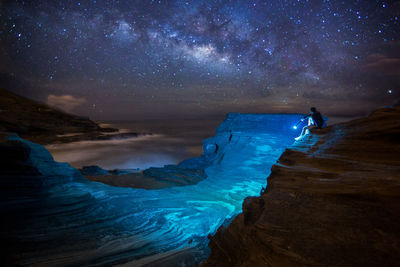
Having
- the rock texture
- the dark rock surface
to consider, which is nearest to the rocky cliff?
the dark rock surface

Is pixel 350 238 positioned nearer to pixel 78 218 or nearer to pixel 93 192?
pixel 78 218

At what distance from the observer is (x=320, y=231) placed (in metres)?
1.72

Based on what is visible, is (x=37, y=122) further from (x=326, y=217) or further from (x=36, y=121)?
(x=326, y=217)

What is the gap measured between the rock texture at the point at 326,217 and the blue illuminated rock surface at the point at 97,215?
214 centimetres

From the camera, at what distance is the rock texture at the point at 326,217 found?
1.48 metres

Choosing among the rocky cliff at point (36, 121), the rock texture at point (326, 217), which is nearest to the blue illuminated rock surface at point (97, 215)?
the rock texture at point (326, 217)

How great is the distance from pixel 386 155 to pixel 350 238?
10.5 feet

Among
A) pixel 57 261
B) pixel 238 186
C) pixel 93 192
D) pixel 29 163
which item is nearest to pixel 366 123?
pixel 238 186

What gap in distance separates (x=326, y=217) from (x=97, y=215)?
633 centimetres

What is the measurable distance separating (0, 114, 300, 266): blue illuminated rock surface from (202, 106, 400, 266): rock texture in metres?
2.14

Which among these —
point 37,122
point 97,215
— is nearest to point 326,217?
point 97,215

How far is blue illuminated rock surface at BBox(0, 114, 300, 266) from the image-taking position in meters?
3.98

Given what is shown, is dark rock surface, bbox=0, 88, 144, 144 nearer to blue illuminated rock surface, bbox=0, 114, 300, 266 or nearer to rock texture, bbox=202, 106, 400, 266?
blue illuminated rock surface, bbox=0, 114, 300, 266

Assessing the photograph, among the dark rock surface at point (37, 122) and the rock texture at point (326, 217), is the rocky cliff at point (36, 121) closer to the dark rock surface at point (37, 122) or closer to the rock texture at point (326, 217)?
the dark rock surface at point (37, 122)
